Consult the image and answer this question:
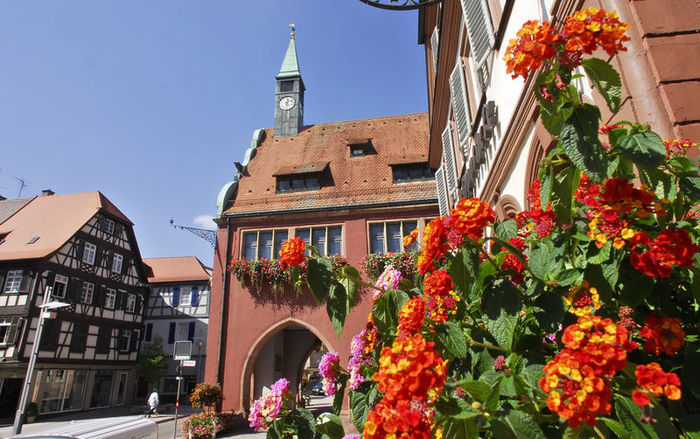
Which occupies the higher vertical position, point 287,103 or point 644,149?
point 287,103

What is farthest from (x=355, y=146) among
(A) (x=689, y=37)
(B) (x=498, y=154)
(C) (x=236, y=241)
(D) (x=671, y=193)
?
(D) (x=671, y=193)

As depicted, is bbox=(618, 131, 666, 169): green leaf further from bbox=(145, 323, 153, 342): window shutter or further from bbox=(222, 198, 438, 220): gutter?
bbox=(145, 323, 153, 342): window shutter

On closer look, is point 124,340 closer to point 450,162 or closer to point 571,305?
point 450,162

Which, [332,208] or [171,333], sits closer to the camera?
[332,208]

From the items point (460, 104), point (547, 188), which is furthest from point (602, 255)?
point (460, 104)

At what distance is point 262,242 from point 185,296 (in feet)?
56.4

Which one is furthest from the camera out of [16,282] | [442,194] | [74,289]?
[74,289]

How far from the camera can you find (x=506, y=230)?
5.25 feet

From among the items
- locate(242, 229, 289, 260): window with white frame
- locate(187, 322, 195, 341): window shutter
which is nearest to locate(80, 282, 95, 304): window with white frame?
locate(187, 322, 195, 341): window shutter

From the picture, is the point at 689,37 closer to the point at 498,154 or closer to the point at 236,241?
the point at 498,154

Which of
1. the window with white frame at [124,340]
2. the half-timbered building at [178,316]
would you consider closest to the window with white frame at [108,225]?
the window with white frame at [124,340]

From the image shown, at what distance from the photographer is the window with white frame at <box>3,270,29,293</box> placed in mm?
17719

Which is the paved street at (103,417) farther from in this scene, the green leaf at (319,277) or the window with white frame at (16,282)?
the green leaf at (319,277)

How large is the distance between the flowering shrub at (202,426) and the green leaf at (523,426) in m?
11.5
